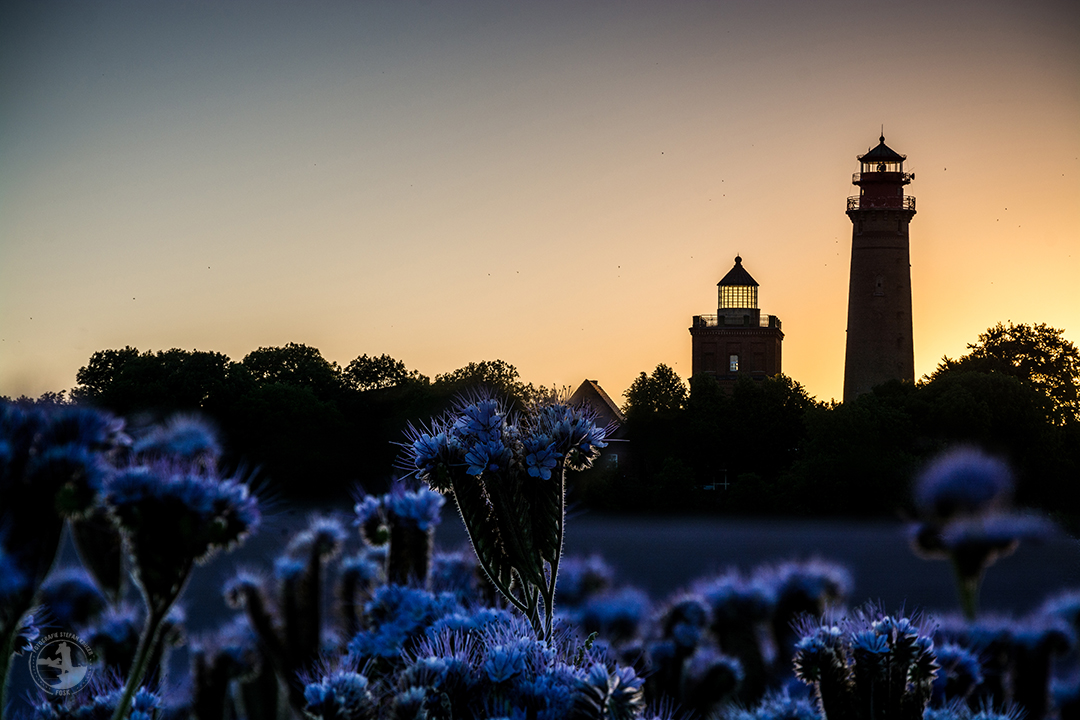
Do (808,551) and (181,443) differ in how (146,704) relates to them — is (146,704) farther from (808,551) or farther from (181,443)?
(808,551)

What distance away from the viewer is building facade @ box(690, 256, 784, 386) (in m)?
107

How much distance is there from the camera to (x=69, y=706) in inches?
114

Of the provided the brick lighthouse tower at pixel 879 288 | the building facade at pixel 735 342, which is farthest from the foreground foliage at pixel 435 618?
the building facade at pixel 735 342

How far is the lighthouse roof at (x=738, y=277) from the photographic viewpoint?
112 m

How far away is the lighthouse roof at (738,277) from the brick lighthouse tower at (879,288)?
30252 millimetres

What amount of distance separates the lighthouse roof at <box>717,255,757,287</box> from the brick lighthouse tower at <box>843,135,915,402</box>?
3025cm

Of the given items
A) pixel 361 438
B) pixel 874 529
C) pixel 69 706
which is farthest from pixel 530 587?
pixel 361 438

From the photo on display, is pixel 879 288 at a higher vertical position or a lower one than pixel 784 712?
higher

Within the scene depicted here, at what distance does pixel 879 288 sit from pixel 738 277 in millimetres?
34687

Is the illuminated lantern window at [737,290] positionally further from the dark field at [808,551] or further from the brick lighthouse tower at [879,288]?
the dark field at [808,551]

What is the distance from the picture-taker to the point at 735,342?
107 m

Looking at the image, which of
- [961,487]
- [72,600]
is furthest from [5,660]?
[961,487]

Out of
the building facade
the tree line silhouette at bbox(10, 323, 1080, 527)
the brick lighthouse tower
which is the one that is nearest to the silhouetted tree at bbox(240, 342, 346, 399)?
the tree line silhouette at bbox(10, 323, 1080, 527)

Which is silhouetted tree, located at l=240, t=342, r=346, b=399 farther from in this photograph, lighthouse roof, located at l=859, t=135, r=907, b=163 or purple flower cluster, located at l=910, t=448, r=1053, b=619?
purple flower cluster, located at l=910, t=448, r=1053, b=619
